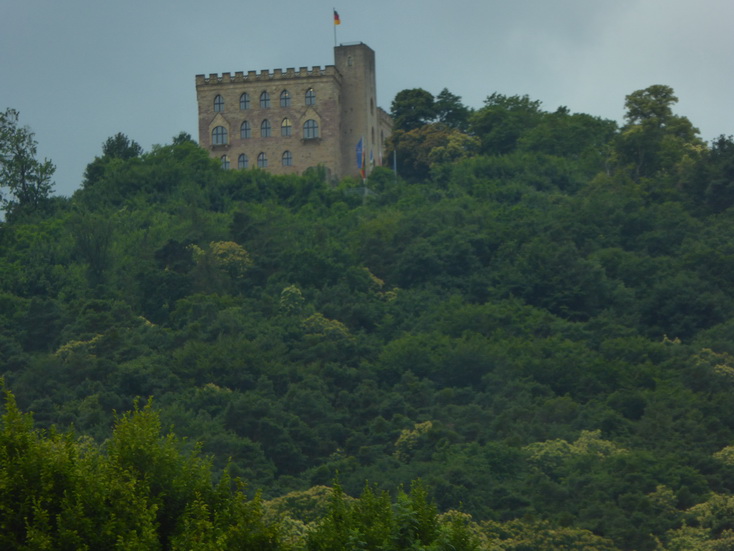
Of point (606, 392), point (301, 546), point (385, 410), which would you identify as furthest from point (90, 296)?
point (301, 546)

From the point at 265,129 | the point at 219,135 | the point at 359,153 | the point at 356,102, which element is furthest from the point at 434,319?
the point at 219,135

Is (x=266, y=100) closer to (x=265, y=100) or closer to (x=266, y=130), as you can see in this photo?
(x=265, y=100)

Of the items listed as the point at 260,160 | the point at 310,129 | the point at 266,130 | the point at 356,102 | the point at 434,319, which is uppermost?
the point at 356,102

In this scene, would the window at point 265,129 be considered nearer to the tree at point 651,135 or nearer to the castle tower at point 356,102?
the castle tower at point 356,102

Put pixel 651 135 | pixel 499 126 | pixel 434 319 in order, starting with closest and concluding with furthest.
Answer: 1. pixel 434 319
2. pixel 651 135
3. pixel 499 126

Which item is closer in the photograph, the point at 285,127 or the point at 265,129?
the point at 285,127

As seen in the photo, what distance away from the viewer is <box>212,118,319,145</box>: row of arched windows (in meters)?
76.5

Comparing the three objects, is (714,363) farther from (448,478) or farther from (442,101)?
(442,101)

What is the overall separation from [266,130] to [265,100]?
169 cm

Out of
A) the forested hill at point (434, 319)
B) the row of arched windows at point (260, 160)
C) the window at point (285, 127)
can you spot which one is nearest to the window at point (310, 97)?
the window at point (285, 127)

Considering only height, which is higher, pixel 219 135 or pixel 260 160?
pixel 219 135

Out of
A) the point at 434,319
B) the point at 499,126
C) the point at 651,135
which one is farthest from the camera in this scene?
the point at 499,126

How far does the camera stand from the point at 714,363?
5684 cm

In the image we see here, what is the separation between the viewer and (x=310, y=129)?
3012 inches
